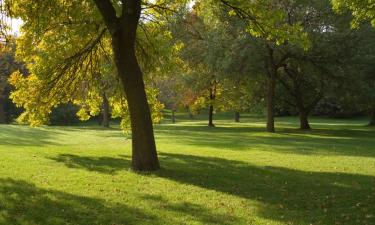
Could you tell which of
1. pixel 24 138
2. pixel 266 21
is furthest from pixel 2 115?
pixel 266 21

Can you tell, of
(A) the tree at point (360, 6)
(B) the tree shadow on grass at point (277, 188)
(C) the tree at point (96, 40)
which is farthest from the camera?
(A) the tree at point (360, 6)

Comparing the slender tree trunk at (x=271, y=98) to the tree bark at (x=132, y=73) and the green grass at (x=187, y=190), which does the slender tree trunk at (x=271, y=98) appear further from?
the tree bark at (x=132, y=73)

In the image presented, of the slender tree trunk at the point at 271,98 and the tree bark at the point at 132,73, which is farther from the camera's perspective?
the slender tree trunk at the point at 271,98

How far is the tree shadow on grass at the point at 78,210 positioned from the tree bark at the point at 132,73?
148 inches

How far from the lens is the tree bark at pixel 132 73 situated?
1389cm

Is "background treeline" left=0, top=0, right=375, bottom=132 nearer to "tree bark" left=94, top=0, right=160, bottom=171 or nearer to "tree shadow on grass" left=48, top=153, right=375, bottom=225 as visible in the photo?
"tree shadow on grass" left=48, top=153, right=375, bottom=225

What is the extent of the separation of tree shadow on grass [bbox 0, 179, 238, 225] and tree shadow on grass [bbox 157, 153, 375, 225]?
59.8 inches

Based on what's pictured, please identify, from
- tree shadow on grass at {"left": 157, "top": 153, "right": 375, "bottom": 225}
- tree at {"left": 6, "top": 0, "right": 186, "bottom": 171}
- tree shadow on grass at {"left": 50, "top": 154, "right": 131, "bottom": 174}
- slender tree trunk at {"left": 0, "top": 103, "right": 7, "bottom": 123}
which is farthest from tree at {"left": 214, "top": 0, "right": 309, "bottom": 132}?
slender tree trunk at {"left": 0, "top": 103, "right": 7, "bottom": 123}

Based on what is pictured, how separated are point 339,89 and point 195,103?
18.4m

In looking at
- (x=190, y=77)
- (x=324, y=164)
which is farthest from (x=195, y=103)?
(x=324, y=164)

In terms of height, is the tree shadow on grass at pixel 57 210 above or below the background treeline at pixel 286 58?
below

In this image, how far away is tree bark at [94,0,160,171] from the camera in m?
13.9

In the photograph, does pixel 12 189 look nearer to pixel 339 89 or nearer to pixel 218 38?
pixel 218 38

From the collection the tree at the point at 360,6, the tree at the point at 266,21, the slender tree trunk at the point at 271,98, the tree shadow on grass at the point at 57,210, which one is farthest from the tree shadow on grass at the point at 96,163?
the slender tree trunk at the point at 271,98
